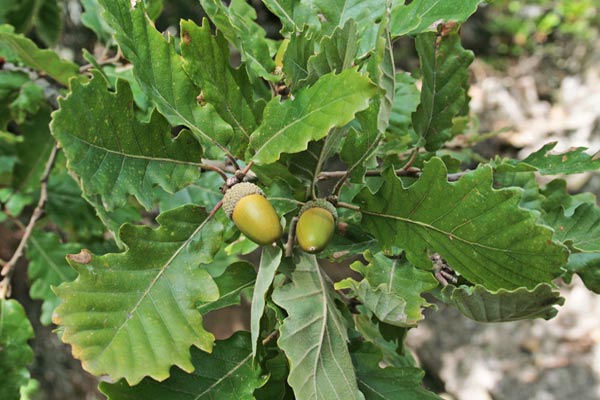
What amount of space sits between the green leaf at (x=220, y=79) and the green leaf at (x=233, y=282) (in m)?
0.18

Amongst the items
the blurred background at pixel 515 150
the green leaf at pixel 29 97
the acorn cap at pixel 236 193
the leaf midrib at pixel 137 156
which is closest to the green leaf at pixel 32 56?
the green leaf at pixel 29 97

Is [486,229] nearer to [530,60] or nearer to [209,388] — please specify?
[209,388]

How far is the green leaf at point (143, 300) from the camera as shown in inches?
26.3

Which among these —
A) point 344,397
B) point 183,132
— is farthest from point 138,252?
point 344,397

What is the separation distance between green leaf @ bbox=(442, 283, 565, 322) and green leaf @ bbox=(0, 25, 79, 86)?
918 millimetres

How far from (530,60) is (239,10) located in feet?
14.1

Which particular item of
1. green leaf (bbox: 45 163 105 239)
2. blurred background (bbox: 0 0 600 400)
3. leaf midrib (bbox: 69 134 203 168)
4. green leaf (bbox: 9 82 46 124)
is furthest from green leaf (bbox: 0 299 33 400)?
blurred background (bbox: 0 0 600 400)

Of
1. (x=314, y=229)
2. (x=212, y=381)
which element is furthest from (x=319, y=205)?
(x=212, y=381)

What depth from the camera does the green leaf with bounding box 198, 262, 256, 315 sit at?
0.86 meters

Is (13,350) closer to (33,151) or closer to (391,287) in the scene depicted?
(33,151)

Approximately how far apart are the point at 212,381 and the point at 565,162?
639mm

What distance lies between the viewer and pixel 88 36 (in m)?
2.57

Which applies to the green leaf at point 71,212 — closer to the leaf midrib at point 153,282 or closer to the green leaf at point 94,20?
the green leaf at point 94,20

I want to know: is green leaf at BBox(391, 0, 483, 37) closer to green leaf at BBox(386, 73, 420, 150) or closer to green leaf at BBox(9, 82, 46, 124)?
green leaf at BBox(386, 73, 420, 150)
